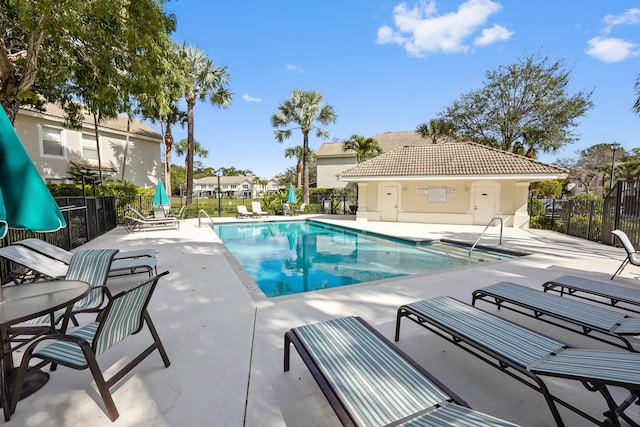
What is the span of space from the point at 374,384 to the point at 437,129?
27278 millimetres

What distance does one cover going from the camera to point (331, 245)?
1125cm

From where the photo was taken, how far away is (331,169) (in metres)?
32.2

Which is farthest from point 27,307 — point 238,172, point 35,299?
point 238,172

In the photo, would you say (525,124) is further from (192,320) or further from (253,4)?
(192,320)

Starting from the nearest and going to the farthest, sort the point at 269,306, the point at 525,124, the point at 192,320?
the point at 192,320 → the point at 269,306 → the point at 525,124

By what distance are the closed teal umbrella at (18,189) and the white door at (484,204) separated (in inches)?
675

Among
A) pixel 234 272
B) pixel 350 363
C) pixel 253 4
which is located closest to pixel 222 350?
pixel 350 363

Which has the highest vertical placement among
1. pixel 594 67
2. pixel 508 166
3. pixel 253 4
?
pixel 594 67

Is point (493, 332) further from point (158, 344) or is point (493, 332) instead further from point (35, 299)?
point (35, 299)

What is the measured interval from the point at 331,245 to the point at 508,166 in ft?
34.9

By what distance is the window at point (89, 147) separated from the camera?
17.4 meters

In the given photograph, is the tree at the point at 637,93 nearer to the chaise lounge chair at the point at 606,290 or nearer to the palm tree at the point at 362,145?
the chaise lounge chair at the point at 606,290

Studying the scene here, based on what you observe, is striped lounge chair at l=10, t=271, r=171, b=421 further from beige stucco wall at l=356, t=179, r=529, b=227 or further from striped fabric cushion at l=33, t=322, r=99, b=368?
beige stucco wall at l=356, t=179, r=529, b=227

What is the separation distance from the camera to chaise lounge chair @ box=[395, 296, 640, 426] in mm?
1679
